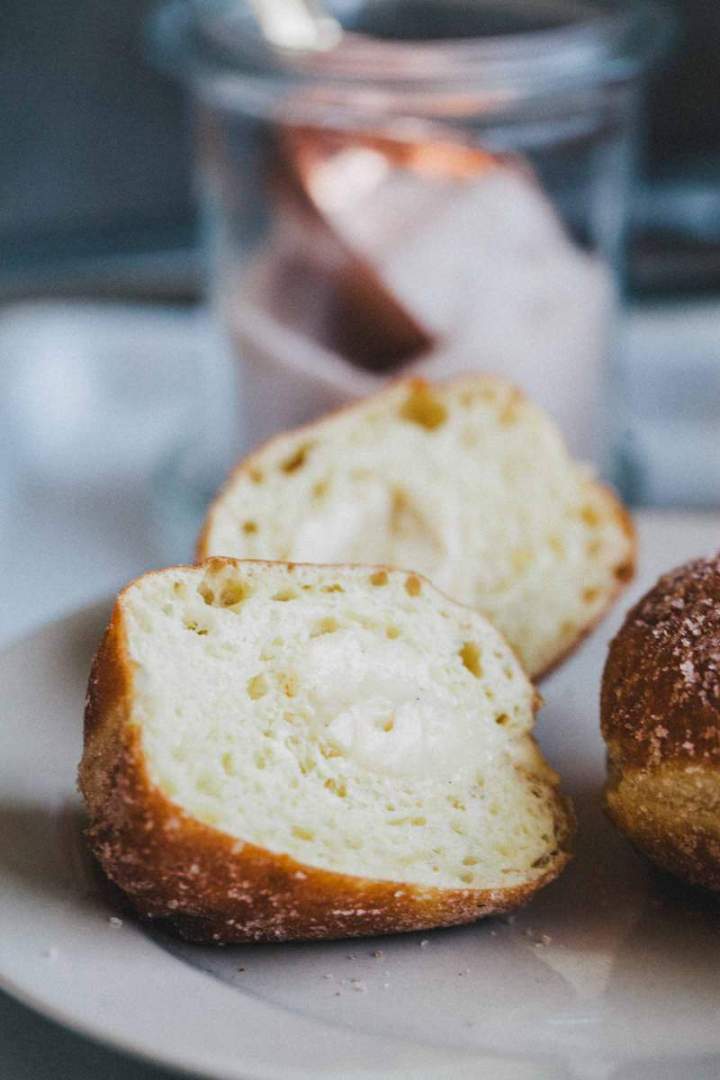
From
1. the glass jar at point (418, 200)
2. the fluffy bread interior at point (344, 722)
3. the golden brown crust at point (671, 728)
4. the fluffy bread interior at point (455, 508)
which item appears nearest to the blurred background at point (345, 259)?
the glass jar at point (418, 200)

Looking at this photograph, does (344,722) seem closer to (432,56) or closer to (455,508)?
(455,508)

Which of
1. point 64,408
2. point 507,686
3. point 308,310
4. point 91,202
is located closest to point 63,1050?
point 507,686

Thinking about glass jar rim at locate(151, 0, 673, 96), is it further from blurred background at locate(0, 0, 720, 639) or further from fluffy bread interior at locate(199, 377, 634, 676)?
fluffy bread interior at locate(199, 377, 634, 676)

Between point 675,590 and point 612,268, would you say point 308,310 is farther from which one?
point 675,590

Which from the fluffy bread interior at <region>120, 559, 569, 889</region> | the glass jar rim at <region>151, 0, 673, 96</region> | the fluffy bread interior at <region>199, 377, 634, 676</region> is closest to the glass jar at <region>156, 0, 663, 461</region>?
the glass jar rim at <region>151, 0, 673, 96</region>

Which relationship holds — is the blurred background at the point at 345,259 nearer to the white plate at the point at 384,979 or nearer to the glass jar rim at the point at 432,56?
the glass jar rim at the point at 432,56

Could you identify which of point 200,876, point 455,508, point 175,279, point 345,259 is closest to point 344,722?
point 200,876

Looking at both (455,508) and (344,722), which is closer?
(344,722)
